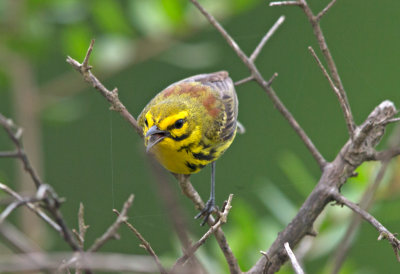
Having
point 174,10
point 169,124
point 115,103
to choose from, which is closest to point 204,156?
point 169,124

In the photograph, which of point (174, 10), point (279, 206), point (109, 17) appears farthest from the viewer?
point (109, 17)

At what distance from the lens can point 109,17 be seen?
293 cm

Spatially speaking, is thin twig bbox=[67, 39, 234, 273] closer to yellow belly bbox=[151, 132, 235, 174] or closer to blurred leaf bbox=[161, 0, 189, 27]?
yellow belly bbox=[151, 132, 235, 174]

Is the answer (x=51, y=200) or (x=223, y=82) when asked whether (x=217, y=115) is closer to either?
(x=223, y=82)

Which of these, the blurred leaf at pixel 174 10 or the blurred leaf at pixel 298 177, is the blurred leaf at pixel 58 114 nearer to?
the blurred leaf at pixel 174 10

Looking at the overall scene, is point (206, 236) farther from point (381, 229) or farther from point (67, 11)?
point (67, 11)

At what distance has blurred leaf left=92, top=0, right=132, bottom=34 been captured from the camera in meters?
2.89

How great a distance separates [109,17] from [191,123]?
0.88 m

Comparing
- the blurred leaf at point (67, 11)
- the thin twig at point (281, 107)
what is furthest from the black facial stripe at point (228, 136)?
the blurred leaf at point (67, 11)

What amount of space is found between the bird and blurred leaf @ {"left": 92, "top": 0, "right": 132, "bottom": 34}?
495 mm

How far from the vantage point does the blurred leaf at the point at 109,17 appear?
2895mm

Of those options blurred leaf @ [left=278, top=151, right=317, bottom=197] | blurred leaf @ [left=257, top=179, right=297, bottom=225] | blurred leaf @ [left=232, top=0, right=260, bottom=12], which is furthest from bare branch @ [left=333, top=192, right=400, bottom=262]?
blurred leaf @ [left=232, top=0, right=260, bottom=12]

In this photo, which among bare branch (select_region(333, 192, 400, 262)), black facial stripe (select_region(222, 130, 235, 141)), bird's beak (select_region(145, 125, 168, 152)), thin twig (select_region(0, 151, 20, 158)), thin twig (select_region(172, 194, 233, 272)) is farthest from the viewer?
black facial stripe (select_region(222, 130, 235, 141))

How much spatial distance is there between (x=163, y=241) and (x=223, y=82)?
1.94m
